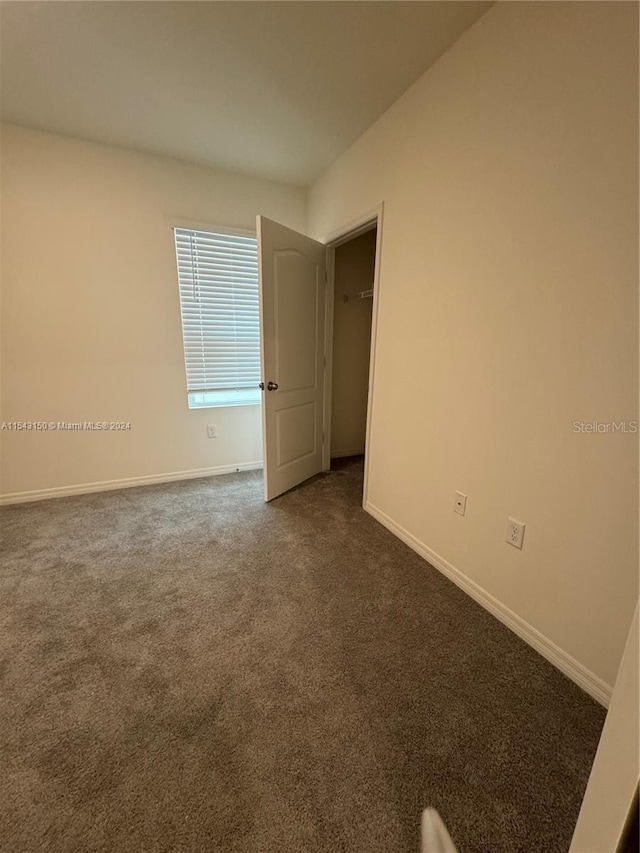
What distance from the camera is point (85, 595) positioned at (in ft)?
5.56

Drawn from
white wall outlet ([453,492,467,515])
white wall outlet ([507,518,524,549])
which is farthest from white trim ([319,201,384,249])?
white wall outlet ([507,518,524,549])

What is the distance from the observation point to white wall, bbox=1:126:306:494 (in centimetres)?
234

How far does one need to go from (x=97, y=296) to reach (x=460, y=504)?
2891mm

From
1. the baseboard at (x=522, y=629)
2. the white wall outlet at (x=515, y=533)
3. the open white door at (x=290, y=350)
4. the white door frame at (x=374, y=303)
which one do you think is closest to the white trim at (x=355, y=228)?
the white door frame at (x=374, y=303)

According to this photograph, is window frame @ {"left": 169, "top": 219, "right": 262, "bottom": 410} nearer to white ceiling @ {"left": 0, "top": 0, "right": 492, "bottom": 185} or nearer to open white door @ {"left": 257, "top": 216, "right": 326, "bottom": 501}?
Result: open white door @ {"left": 257, "top": 216, "right": 326, "bottom": 501}

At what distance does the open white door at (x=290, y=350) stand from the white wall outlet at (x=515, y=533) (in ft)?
5.34

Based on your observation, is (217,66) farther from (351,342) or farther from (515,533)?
(515,533)

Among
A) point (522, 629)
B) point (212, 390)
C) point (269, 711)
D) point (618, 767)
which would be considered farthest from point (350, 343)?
point (618, 767)

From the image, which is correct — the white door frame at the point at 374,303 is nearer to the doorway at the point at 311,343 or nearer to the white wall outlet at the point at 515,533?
the doorway at the point at 311,343

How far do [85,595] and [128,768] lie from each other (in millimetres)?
923

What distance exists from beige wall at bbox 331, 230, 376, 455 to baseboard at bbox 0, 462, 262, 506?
102cm

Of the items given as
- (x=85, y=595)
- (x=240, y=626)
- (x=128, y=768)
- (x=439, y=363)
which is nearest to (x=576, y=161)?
(x=439, y=363)

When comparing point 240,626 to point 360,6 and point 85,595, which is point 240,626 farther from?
point 360,6

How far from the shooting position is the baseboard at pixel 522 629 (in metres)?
1.26
